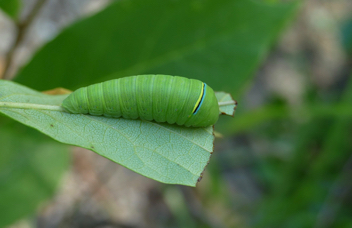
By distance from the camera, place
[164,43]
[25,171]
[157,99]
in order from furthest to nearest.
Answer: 1. [25,171]
2. [164,43]
3. [157,99]

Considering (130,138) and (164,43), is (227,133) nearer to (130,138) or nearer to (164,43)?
(164,43)

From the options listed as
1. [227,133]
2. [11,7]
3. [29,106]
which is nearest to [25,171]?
[11,7]

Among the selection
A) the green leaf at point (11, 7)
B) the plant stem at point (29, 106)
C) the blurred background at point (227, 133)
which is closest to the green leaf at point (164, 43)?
the blurred background at point (227, 133)

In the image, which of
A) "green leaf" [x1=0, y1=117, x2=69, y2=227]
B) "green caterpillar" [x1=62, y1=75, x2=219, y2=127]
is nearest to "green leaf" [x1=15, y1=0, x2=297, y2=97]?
"green caterpillar" [x1=62, y1=75, x2=219, y2=127]

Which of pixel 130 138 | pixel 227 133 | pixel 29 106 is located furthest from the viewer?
pixel 227 133

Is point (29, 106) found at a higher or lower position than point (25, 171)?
higher

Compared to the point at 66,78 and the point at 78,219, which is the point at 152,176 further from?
the point at 78,219

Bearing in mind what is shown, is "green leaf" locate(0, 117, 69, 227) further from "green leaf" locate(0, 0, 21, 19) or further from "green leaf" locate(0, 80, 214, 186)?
"green leaf" locate(0, 80, 214, 186)
